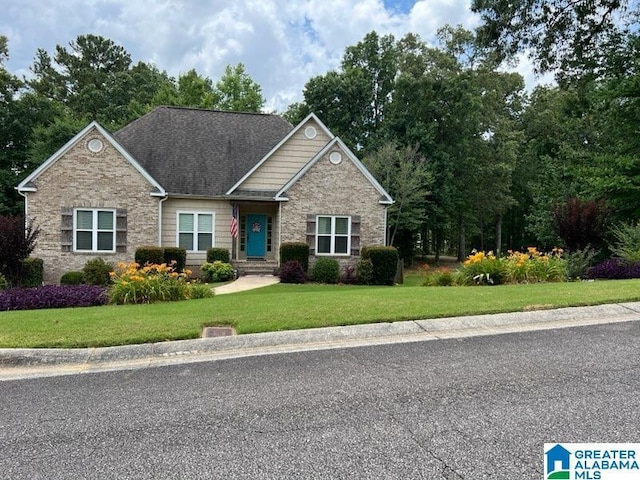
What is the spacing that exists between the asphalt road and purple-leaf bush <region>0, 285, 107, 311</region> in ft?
19.8

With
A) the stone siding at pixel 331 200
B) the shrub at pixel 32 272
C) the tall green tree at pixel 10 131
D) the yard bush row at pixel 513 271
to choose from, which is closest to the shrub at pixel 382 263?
the stone siding at pixel 331 200

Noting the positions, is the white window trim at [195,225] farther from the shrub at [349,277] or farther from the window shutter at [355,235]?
the window shutter at [355,235]

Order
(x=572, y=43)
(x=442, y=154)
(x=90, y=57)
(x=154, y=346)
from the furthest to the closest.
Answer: (x=90, y=57), (x=442, y=154), (x=572, y=43), (x=154, y=346)

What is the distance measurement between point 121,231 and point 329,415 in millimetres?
15192

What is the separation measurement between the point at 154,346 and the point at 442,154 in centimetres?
2693

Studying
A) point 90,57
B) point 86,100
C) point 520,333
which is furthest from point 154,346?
point 90,57

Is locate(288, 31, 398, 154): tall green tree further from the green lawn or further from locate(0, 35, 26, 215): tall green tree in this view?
the green lawn

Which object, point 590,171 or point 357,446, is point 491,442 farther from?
point 590,171

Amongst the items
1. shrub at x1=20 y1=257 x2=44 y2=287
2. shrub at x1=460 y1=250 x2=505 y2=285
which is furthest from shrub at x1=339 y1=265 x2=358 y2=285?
shrub at x1=20 y1=257 x2=44 y2=287

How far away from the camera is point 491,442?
3.32 metres

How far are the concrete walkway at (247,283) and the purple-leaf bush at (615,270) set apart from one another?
10.7 meters

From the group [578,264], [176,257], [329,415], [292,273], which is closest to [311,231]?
[292,273]

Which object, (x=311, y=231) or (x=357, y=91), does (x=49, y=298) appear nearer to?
(x=311, y=231)

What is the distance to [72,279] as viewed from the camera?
15242 millimetres
